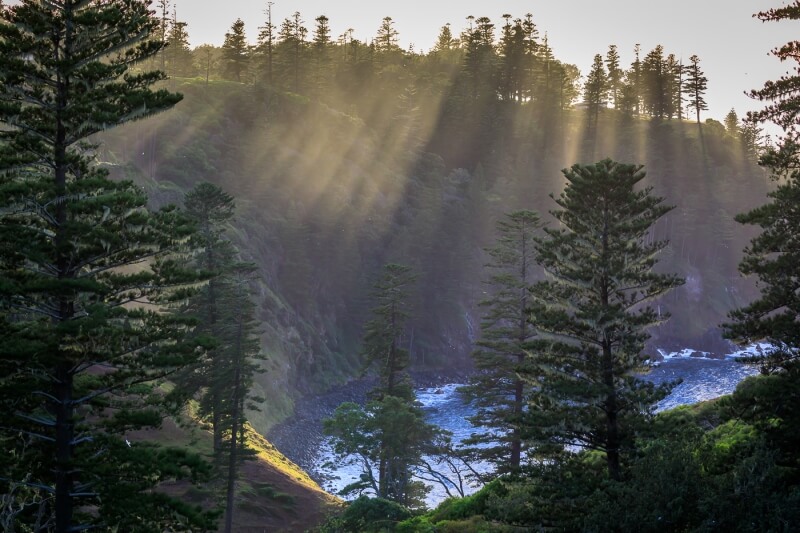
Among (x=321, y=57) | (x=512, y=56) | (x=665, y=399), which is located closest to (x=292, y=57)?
(x=321, y=57)

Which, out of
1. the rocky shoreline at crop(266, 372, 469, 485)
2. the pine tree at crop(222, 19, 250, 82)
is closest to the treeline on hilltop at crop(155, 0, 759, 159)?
the pine tree at crop(222, 19, 250, 82)

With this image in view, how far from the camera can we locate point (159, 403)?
1622 centimetres

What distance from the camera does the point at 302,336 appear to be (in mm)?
72875

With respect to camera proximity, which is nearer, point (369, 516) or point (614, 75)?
point (369, 516)

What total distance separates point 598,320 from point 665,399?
164 feet

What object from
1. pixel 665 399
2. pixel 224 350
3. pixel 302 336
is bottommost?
pixel 224 350

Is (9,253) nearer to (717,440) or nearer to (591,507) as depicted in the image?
(591,507)

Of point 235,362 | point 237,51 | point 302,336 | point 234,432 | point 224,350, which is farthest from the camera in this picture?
point 237,51

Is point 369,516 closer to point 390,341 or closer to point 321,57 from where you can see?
point 390,341

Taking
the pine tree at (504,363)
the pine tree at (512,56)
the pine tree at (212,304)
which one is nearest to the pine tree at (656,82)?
the pine tree at (512,56)

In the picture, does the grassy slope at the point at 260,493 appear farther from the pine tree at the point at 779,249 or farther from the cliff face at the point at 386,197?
the pine tree at the point at 779,249

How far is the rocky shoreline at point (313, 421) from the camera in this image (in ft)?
169

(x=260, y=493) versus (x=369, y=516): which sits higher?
(x=260, y=493)

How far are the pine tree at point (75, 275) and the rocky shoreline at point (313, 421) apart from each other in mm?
32527
